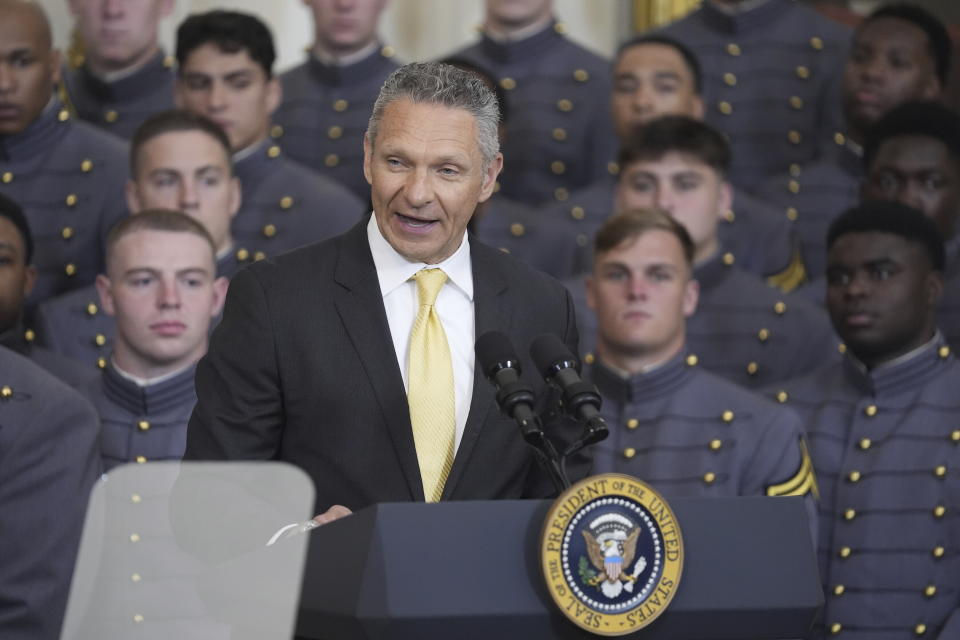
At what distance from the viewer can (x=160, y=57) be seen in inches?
200

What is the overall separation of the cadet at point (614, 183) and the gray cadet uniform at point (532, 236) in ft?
0.21

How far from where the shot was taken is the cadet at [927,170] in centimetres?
442

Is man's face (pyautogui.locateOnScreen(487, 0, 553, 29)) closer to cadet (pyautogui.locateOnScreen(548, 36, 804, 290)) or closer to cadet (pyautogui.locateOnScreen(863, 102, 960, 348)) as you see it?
cadet (pyautogui.locateOnScreen(548, 36, 804, 290))

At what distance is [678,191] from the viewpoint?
14.4 feet

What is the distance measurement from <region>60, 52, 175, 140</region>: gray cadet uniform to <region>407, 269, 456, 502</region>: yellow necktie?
3133 millimetres

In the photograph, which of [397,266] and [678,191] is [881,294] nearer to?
[678,191]

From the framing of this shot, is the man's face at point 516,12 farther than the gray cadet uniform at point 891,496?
Yes

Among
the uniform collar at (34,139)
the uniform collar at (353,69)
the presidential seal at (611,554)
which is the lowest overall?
the presidential seal at (611,554)

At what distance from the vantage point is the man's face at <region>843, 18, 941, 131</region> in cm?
482

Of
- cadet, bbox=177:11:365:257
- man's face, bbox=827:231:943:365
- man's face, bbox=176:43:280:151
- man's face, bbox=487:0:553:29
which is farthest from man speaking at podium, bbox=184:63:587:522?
man's face, bbox=487:0:553:29

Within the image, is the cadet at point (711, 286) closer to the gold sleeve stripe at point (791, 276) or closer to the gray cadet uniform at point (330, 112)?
the gold sleeve stripe at point (791, 276)

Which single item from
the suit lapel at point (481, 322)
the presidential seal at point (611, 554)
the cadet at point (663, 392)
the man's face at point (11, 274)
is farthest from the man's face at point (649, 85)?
the presidential seal at point (611, 554)

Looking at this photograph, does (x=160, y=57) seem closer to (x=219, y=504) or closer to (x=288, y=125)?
(x=288, y=125)

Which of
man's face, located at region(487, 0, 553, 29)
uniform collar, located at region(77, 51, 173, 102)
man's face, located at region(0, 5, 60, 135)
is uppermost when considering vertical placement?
man's face, located at region(487, 0, 553, 29)
